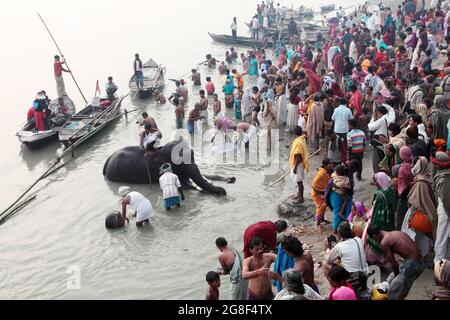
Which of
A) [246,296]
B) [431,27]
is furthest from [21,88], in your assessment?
[246,296]

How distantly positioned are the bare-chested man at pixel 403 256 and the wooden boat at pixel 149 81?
16.7 m

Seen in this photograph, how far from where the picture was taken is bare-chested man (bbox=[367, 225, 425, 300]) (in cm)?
639

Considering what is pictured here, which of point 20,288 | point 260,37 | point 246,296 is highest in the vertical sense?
point 260,37

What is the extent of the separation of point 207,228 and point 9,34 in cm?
5109

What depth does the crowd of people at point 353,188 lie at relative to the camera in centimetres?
641

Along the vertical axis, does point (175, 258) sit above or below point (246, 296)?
below

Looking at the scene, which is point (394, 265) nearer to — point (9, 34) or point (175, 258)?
point (175, 258)

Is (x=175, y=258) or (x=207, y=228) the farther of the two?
(x=207, y=228)

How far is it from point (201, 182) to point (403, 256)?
6590 millimetres

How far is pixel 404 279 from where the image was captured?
6.40 meters

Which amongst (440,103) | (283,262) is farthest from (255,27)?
(283,262)

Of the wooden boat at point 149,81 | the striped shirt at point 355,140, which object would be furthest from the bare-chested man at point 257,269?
the wooden boat at point 149,81

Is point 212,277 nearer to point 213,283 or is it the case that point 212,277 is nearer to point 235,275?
point 213,283

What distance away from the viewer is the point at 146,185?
13.3 m
